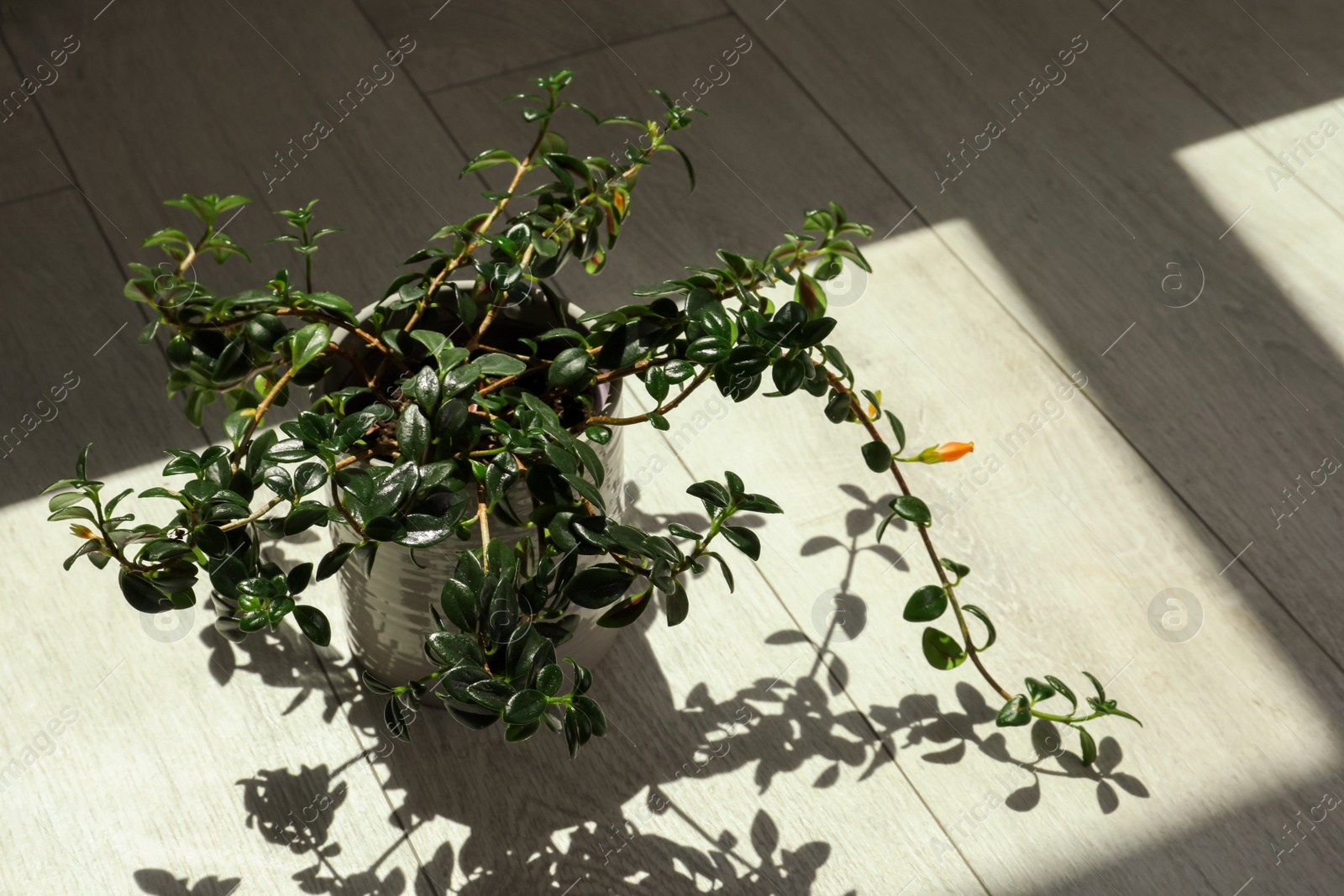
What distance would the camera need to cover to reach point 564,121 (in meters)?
1.73

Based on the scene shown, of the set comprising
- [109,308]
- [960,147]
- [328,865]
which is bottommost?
[328,865]

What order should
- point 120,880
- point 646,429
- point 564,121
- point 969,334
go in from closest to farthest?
point 120,880
point 646,429
point 969,334
point 564,121

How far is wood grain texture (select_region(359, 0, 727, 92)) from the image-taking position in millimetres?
1820

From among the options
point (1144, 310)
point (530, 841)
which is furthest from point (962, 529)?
point (530, 841)

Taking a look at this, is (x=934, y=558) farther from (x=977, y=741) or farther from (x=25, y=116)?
(x=25, y=116)

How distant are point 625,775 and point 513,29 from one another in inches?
47.1

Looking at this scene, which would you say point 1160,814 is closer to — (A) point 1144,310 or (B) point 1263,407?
(B) point 1263,407

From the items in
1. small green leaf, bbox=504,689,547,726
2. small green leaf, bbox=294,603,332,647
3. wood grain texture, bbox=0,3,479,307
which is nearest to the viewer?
small green leaf, bbox=504,689,547,726

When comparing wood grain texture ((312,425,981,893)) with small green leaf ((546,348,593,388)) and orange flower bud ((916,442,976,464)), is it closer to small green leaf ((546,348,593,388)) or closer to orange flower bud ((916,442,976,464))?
orange flower bud ((916,442,976,464))

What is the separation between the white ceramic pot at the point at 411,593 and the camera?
945 mm

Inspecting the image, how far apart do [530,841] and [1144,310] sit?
3.25ft

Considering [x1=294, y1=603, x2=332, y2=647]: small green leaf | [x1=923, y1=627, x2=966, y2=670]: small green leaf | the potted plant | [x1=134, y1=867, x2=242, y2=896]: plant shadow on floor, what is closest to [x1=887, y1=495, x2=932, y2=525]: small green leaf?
the potted plant

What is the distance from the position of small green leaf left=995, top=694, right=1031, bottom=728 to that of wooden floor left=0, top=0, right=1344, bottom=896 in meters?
0.05

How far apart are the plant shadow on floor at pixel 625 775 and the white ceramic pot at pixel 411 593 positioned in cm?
7
